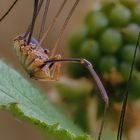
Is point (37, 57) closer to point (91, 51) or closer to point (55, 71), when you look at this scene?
point (55, 71)

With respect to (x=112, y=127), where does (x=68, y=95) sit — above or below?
above

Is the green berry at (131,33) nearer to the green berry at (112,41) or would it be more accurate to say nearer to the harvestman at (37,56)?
the green berry at (112,41)

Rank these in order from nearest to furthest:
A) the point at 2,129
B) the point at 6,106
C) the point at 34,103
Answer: the point at 6,106 → the point at 34,103 → the point at 2,129

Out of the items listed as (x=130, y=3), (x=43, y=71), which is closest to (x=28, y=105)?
(x=43, y=71)

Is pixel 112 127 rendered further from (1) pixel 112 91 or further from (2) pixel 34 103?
(2) pixel 34 103

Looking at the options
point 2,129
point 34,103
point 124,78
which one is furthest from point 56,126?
point 2,129

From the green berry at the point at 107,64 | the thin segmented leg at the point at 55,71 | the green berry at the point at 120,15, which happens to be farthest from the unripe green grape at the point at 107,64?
the thin segmented leg at the point at 55,71
